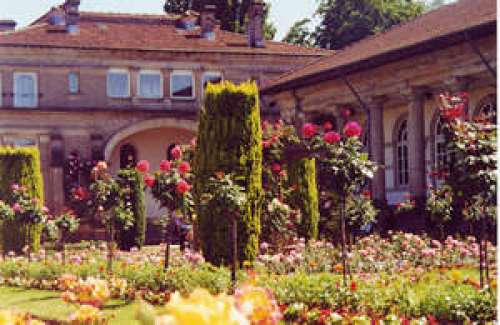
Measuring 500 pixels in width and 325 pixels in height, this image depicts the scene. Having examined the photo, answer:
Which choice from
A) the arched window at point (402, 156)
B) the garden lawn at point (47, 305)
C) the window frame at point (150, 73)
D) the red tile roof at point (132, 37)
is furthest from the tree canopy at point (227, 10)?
the garden lawn at point (47, 305)

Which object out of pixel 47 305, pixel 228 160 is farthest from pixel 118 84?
pixel 47 305

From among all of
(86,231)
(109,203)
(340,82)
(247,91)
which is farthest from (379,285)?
(86,231)

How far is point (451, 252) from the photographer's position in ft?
45.5

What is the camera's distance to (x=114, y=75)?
123 feet

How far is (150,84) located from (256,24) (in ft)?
17.4

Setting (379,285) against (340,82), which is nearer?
→ (379,285)

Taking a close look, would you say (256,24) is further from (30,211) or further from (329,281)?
(329,281)

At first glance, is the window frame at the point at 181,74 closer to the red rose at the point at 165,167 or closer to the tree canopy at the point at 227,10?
the tree canopy at the point at 227,10

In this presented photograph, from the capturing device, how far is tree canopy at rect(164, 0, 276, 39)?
45.1 meters

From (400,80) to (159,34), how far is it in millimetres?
18425

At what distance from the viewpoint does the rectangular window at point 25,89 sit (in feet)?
118

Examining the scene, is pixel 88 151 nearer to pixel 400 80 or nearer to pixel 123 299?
pixel 400 80

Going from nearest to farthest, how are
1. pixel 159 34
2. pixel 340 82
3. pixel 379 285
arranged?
pixel 379 285 → pixel 340 82 → pixel 159 34

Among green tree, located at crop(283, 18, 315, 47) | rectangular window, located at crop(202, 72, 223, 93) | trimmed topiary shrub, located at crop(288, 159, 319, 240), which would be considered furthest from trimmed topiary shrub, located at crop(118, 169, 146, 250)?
green tree, located at crop(283, 18, 315, 47)
